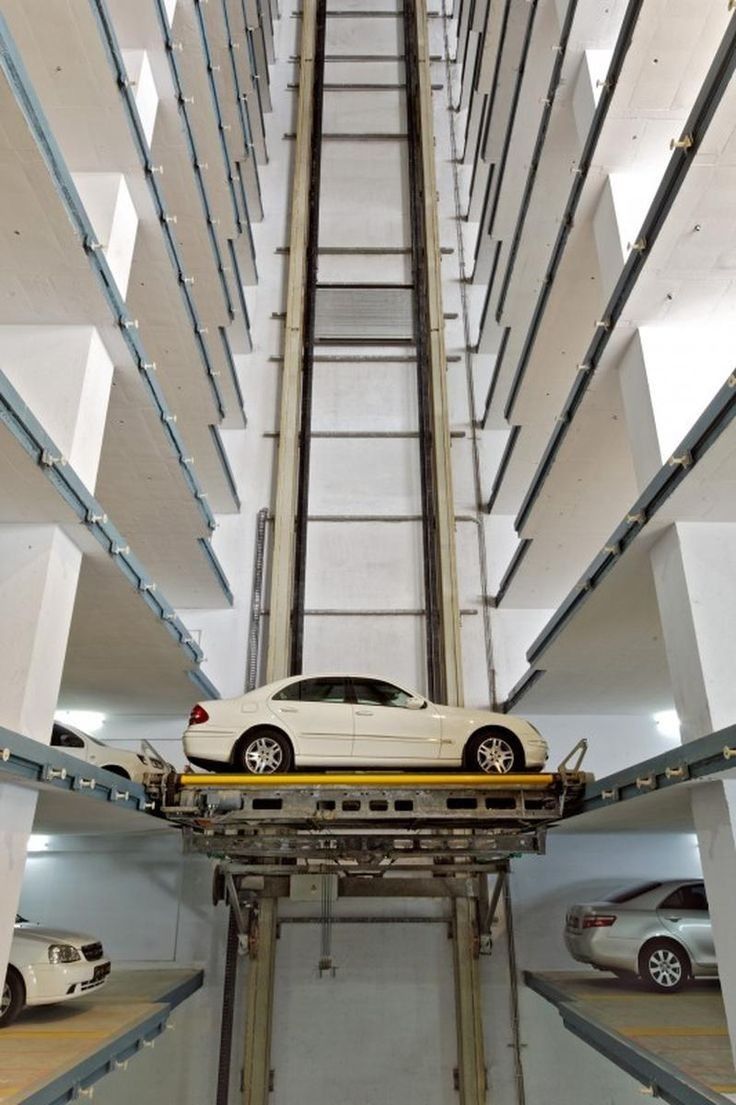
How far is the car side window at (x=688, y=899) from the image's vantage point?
7945mm

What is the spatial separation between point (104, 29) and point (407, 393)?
845 cm

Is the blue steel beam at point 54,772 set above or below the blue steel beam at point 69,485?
below

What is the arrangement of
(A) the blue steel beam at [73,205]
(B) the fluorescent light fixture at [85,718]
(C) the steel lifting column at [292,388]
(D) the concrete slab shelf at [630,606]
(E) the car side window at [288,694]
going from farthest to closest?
(C) the steel lifting column at [292,388] < (B) the fluorescent light fixture at [85,718] < (E) the car side window at [288,694] < (D) the concrete slab shelf at [630,606] < (A) the blue steel beam at [73,205]

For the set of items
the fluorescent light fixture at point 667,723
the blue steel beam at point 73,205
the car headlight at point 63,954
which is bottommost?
the car headlight at point 63,954

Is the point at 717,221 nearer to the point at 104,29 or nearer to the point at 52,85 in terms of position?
the point at 104,29

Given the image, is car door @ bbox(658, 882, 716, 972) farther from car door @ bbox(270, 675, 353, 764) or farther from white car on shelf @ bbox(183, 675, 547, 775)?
car door @ bbox(270, 675, 353, 764)

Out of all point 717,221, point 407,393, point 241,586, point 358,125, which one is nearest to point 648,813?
point 717,221

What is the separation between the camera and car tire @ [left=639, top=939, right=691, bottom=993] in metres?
7.77

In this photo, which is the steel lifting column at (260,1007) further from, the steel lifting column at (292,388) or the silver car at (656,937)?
the silver car at (656,937)

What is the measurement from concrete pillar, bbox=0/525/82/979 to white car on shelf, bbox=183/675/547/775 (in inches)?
64.1

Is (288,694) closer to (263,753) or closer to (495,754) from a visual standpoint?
(263,753)

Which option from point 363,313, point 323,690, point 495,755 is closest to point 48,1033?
point 323,690

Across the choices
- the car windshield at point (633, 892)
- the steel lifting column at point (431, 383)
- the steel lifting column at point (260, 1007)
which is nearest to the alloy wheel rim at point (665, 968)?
the car windshield at point (633, 892)

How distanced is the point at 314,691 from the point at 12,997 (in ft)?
12.6
